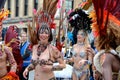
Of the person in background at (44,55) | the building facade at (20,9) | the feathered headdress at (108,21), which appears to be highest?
the building facade at (20,9)

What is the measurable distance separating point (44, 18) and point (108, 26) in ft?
9.50

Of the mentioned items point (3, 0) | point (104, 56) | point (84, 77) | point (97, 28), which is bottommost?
point (84, 77)

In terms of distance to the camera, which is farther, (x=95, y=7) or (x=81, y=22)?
(x=81, y=22)

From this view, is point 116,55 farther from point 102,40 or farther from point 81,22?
point 81,22

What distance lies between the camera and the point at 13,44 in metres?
8.46

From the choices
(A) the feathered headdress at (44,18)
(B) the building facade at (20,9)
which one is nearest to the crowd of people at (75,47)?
(A) the feathered headdress at (44,18)

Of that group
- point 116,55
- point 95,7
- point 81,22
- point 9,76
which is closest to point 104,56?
point 116,55

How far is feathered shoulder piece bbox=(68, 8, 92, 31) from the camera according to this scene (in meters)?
9.11

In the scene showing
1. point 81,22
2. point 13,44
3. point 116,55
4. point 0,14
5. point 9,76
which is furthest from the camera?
point 81,22

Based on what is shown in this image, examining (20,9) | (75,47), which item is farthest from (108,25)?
(20,9)

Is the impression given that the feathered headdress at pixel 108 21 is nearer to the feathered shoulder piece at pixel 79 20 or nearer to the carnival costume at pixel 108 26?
the carnival costume at pixel 108 26

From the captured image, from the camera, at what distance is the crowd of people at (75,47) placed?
4820mm

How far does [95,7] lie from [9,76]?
2.27 m

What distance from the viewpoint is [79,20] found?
30.7ft
